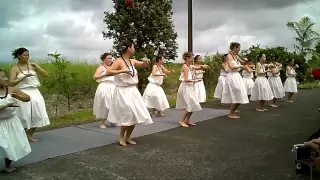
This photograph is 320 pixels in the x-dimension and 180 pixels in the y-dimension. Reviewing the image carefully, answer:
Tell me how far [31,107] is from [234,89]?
514cm

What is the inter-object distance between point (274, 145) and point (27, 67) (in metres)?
4.68

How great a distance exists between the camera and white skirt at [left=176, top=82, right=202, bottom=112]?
748 cm

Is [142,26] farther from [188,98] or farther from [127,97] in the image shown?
[127,97]

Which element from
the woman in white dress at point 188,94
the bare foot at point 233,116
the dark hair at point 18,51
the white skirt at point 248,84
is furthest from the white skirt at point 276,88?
the dark hair at point 18,51

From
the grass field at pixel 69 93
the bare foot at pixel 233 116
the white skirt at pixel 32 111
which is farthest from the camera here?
the bare foot at pixel 233 116

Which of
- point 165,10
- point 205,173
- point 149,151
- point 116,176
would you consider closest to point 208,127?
point 149,151

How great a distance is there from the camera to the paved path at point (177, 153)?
14.0 ft

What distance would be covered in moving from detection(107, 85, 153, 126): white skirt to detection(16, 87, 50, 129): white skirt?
4.46 ft

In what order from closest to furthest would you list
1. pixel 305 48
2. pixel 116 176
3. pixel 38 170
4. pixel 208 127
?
pixel 116 176, pixel 38 170, pixel 208 127, pixel 305 48

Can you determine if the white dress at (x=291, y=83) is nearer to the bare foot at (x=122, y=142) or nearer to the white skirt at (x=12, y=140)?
the bare foot at (x=122, y=142)

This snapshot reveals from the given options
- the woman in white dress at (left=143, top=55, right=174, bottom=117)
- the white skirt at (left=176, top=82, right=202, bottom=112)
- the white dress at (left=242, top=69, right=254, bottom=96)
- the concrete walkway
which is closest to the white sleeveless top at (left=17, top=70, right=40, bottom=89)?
the concrete walkway

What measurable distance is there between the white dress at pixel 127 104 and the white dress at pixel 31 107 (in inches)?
53.8

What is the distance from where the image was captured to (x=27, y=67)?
231 inches

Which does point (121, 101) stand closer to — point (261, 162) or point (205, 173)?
point (205, 173)
